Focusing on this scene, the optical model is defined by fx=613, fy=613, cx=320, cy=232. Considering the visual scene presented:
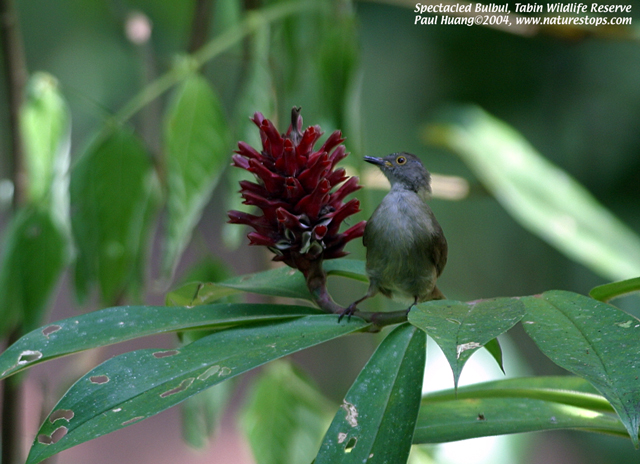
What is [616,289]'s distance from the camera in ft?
1.91

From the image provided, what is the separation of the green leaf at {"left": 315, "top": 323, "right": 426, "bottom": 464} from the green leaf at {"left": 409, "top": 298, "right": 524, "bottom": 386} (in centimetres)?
5

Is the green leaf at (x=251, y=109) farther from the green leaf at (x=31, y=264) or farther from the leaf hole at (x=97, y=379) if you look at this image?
the leaf hole at (x=97, y=379)

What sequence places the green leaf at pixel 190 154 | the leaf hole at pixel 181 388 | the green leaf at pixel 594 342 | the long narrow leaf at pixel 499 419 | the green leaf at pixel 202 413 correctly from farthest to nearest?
the green leaf at pixel 202 413, the green leaf at pixel 190 154, the long narrow leaf at pixel 499 419, the leaf hole at pixel 181 388, the green leaf at pixel 594 342

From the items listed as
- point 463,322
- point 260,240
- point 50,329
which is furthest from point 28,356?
point 463,322

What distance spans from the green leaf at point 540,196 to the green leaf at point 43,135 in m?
0.89

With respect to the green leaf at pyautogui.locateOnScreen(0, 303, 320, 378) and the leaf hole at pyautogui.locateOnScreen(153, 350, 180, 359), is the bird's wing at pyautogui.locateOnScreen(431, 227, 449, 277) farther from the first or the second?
the leaf hole at pyautogui.locateOnScreen(153, 350, 180, 359)

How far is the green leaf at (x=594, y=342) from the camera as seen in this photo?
1.32 feet

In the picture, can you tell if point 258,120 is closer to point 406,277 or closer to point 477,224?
point 406,277

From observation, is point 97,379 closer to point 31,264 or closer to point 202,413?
point 31,264

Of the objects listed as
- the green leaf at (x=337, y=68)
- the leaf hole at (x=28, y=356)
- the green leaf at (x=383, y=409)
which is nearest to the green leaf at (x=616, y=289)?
the green leaf at (x=383, y=409)

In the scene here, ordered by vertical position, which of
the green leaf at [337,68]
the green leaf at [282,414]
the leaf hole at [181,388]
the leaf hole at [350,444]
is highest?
the green leaf at [337,68]

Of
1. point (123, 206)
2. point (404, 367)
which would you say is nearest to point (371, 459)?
point (404, 367)

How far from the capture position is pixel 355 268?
789 mm

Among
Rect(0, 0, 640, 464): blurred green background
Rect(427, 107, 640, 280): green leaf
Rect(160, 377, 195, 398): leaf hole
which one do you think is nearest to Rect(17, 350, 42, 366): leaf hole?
Rect(160, 377, 195, 398): leaf hole
